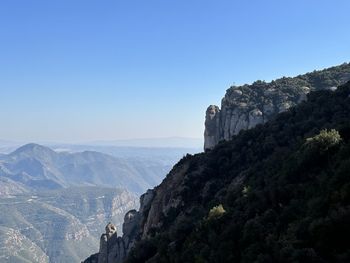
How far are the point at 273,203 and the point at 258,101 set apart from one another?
295 ft

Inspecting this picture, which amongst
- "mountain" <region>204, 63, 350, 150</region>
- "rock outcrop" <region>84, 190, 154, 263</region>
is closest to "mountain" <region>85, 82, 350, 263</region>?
"rock outcrop" <region>84, 190, 154, 263</region>

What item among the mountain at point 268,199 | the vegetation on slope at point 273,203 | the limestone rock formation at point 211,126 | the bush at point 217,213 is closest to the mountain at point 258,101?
the limestone rock formation at point 211,126

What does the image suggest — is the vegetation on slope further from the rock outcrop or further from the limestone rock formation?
the limestone rock formation

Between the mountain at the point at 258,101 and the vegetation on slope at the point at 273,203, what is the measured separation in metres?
51.5

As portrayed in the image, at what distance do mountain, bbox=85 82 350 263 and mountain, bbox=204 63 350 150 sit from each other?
158 ft

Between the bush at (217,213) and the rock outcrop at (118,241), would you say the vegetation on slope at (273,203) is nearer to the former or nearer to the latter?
the bush at (217,213)

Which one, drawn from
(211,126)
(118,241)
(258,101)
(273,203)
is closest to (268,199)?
(273,203)

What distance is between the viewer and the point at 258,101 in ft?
383

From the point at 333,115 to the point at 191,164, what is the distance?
59.2 ft

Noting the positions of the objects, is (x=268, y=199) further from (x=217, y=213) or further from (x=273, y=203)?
(x=217, y=213)

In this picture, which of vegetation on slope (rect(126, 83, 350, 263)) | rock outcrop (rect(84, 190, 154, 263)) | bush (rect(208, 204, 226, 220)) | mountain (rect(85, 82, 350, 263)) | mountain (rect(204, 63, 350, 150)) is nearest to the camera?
vegetation on slope (rect(126, 83, 350, 263))

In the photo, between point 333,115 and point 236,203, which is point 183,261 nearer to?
point 236,203

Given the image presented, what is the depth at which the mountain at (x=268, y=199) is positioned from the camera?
21047mm

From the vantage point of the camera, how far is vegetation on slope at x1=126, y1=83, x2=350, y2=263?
20.7 m
